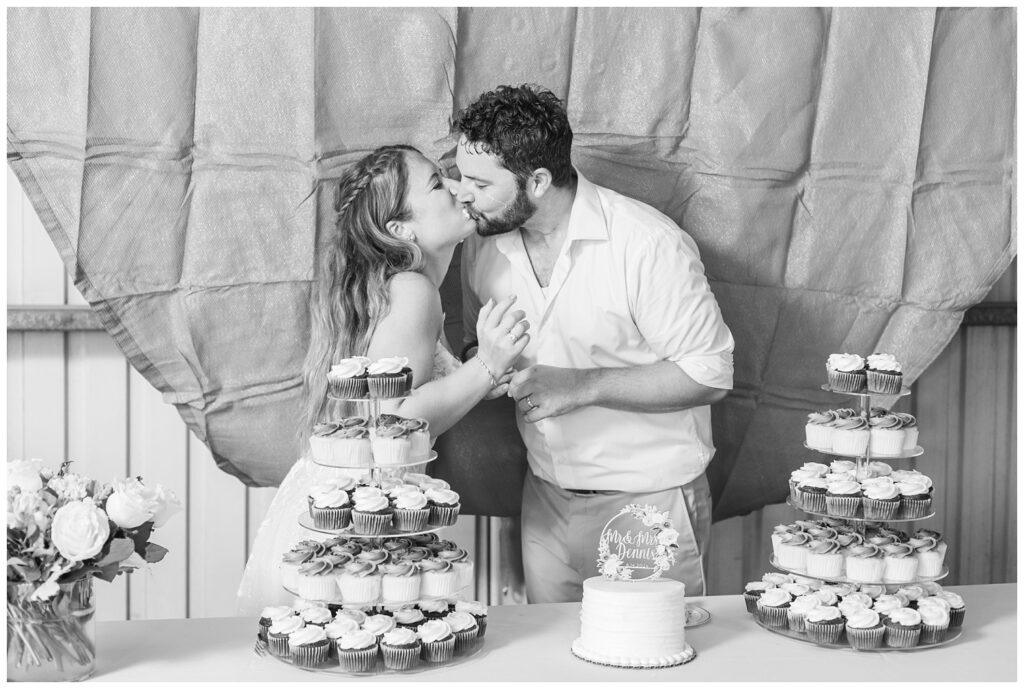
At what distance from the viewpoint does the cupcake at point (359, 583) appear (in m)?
1.78

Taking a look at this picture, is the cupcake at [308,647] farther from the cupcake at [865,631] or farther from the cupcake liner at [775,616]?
the cupcake at [865,631]

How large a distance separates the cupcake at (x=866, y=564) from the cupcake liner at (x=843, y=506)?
0.07 m

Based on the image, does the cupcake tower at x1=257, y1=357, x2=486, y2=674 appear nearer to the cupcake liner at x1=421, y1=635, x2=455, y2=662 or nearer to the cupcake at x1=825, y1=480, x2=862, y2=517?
the cupcake liner at x1=421, y1=635, x2=455, y2=662

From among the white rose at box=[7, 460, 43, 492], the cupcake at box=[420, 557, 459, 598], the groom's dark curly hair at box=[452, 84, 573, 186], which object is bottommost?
the cupcake at box=[420, 557, 459, 598]

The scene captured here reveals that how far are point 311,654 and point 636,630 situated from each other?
21.1 inches

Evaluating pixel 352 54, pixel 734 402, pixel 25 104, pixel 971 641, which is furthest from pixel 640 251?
pixel 25 104

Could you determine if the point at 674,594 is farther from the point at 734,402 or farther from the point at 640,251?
the point at 734,402

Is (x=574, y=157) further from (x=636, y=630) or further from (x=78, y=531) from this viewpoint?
(x=78, y=531)

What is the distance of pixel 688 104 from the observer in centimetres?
274

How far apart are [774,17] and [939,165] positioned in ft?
1.87

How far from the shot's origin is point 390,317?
7.45ft

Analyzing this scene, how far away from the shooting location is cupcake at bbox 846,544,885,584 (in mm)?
1962

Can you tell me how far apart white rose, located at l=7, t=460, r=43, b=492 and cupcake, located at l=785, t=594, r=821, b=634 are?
4.25 feet

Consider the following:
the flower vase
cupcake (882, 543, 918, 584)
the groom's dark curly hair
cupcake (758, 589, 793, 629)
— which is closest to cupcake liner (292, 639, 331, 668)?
the flower vase
